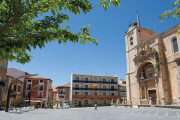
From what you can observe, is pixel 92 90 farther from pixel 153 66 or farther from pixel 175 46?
pixel 175 46

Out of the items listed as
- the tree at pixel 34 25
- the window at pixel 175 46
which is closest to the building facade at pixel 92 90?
the window at pixel 175 46

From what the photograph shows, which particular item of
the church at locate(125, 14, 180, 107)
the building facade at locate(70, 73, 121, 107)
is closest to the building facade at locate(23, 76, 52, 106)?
the building facade at locate(70, 73, 121, 107)

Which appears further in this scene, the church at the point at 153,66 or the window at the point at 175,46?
the window at the point at 175,46

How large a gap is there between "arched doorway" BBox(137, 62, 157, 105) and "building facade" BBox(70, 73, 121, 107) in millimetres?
22160

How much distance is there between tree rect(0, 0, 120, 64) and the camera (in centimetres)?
339

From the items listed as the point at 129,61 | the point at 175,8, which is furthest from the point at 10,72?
the point at 175,8

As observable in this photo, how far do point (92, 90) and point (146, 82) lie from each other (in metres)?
25.2

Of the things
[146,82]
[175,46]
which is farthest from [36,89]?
[175,46]

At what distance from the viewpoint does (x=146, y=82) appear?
30688 millimetres

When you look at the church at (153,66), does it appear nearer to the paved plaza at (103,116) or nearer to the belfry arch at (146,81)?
the belfry arch at (146,81)

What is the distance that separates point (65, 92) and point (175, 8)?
5049cm

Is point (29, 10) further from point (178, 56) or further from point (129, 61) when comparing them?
point (129, 61)

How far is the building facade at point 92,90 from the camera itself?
49684 millimetres

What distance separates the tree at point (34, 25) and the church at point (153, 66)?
24.4m
